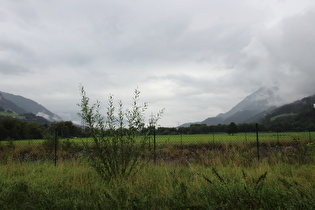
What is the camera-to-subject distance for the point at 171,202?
10.2 feet

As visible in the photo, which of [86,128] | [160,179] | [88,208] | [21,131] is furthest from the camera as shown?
[21,131]

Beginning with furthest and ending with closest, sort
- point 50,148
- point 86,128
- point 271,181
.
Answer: point 50,148, point 86,128, point 271,181

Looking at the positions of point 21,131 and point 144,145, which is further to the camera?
point 21,131

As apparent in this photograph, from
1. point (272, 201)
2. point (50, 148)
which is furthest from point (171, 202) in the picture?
point (50, 148)

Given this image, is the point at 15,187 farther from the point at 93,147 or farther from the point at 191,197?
the point at 191,197

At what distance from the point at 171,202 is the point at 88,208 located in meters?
1.22

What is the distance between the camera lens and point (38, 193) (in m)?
3.79

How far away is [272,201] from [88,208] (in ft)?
8.82

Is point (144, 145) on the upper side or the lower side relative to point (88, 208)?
upper

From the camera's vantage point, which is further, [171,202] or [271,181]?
[271,181]

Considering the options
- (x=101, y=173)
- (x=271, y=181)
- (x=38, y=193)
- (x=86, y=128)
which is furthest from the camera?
Result: (x=86, y=128)

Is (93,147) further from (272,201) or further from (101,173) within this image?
(272,201)

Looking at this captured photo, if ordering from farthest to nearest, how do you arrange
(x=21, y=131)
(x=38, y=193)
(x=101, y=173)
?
(x=21, y=131) < (x=101, y=173) < (x=38, y=193)

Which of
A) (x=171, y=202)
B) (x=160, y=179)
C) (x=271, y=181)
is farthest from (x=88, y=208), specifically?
(x=271, y=181)
